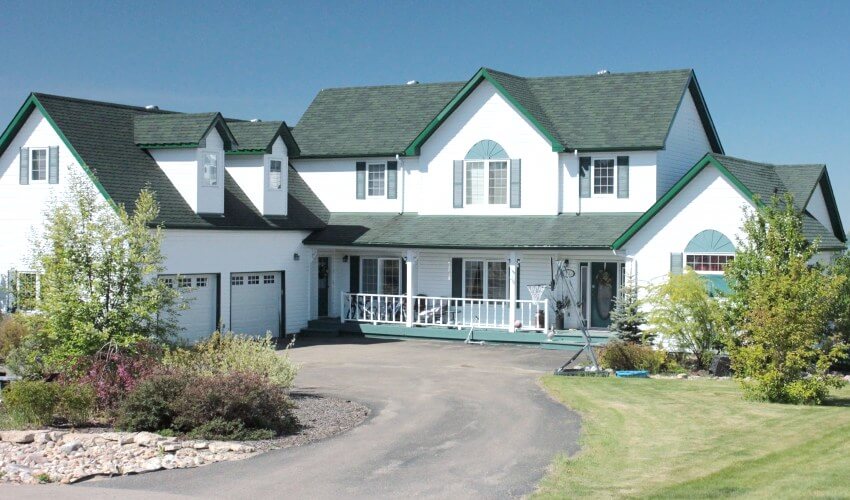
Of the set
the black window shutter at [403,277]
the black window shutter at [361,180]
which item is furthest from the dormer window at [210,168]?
the black window shutter at [403,277]

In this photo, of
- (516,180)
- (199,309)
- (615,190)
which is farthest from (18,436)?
(615,190)

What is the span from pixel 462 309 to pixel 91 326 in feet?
54.9

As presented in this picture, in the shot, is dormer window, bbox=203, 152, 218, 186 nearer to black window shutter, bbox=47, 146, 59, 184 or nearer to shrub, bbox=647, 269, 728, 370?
black window shutter, bbox=47, 146, 59, 184

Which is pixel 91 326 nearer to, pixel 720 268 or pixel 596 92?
pixel 720 268

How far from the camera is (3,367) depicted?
26.3 metres

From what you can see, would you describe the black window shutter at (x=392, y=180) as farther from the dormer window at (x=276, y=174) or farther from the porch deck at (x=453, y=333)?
the porch deck at (x=453, y=333)

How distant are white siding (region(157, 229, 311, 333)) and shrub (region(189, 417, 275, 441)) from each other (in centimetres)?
1302

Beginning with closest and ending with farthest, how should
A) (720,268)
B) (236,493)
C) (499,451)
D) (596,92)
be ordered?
(236,493), (499,451), (720,268), (596,92)

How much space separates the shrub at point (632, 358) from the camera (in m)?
27.2

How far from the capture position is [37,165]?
31609 mm

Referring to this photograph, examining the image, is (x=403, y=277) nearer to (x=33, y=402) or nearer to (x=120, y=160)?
(x=120, y=160)

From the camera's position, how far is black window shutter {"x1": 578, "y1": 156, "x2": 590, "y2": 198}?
35000 mm

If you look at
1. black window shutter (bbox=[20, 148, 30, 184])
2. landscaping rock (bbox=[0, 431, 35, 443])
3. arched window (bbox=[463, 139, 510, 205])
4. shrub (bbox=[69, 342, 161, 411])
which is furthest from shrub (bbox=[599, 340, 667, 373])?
black window shutter (bbox=[20, 148, 30, 184])

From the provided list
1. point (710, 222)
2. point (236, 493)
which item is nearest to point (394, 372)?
point (710, 222)
